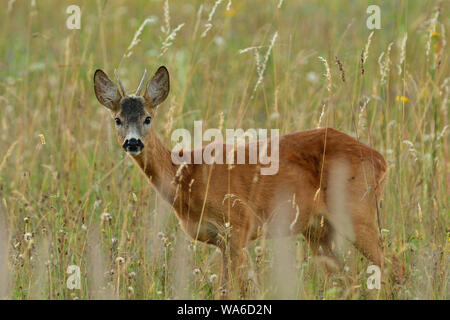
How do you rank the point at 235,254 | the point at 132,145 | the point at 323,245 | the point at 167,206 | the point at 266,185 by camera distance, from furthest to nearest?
the point at 167,206, the point at 323,245, the point at 266,185, the point at 235,254, the point at 132,145

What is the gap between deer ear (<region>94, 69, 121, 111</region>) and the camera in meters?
5.51

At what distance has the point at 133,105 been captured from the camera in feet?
17.6

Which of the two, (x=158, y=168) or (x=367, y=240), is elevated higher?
(x=158, y=168)

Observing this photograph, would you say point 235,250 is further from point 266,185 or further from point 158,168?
point 158,168

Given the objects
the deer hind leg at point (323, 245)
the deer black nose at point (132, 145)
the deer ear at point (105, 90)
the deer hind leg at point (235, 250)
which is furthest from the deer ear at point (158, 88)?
the deer hind leg at point (323, 245)

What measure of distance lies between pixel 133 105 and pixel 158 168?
47 cm

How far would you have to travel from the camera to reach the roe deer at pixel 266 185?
534 centimetres

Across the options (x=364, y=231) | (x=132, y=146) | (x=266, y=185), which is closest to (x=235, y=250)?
(x=266, y=185)

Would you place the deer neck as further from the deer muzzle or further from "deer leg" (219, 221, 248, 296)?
"deer leg" (219, 221, 248, 296)
